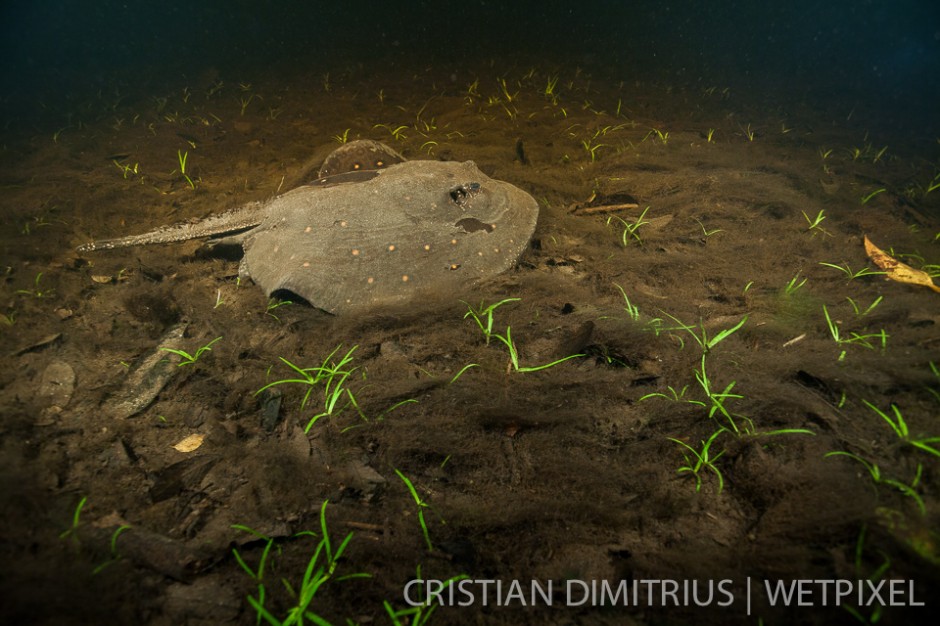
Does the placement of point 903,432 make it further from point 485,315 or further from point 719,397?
point 485,315

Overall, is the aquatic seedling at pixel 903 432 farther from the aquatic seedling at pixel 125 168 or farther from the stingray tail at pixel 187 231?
the aquatic seedling at pixel 125 168

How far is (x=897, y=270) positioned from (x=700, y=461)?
125 inches

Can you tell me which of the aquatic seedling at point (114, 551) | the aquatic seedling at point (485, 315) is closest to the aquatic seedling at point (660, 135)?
the aquatic seedling at point (485, 315)

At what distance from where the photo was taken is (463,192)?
4047mm

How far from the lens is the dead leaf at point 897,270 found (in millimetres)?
3271

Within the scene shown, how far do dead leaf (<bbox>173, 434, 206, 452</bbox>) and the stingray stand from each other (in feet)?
4.48

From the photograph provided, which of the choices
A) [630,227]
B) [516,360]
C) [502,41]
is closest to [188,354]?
[516,360]

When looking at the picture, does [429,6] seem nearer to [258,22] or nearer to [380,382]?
[258,22]

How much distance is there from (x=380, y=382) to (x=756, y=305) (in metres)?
3.24

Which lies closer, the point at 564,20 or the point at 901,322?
the point at 901,322

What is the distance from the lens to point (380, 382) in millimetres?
2838

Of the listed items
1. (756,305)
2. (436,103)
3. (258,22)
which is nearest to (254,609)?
(756,305)

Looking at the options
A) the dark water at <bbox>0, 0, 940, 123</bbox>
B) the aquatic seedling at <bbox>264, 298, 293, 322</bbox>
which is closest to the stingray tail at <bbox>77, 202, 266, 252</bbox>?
the aquatic seedling at <bbox>264, 298, 293, 322</bbox>

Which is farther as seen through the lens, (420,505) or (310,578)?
(420,505)
